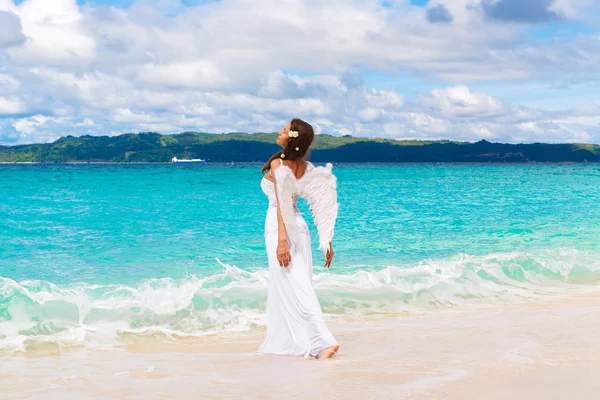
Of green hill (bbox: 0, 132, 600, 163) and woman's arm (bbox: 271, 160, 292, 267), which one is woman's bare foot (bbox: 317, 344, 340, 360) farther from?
green hill (bbox: 0, 132, 600, 163)

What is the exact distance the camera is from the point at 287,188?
21.8ft

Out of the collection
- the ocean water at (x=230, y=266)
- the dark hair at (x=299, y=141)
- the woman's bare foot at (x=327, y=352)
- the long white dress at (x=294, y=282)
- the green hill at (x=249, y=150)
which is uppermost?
the green hill at (x=249, y=150)

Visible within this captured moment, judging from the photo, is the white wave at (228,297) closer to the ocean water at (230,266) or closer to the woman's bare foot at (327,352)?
the ocean water at (230,266)

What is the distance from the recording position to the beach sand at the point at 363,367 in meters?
5.02

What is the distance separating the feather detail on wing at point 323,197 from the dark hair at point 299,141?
0.30 m

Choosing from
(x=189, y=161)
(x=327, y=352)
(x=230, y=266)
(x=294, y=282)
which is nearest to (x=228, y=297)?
(x=230, y=266)

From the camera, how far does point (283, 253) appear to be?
663 centimetres

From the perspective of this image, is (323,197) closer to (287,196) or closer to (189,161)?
(287,196)

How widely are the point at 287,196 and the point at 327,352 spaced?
5.39ft

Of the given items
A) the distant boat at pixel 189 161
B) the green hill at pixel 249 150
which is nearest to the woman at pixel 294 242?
the green hill at pixel 249 150

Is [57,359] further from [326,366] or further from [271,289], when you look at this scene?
[326,366]

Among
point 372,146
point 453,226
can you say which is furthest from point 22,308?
point 372,146

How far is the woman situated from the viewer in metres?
6.62

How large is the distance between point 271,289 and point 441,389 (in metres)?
2.50
